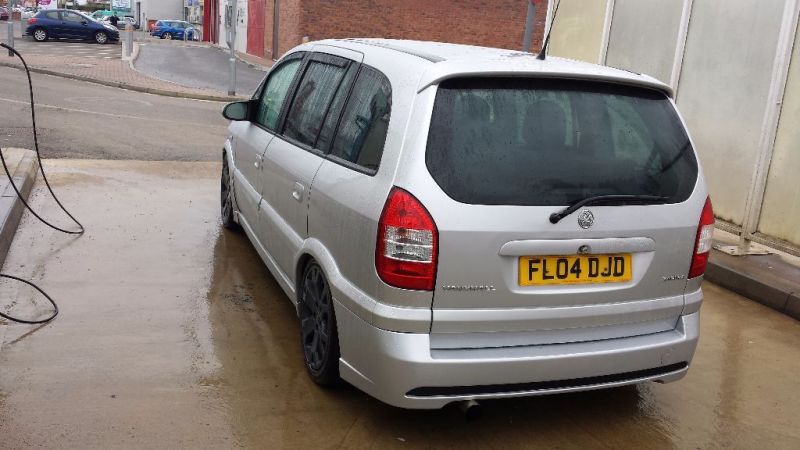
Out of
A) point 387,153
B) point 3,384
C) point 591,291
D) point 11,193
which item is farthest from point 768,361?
point 11,193

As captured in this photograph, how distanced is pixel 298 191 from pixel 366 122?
2.31 feet

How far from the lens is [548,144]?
10.9 feet

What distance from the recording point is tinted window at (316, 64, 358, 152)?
4.01 meters

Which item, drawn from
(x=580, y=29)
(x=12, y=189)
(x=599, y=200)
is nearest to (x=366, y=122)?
(x=599, y=200)

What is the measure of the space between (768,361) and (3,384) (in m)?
4.34

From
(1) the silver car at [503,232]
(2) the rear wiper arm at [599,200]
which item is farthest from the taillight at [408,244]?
(2) the rear wiper arm at [599,200]

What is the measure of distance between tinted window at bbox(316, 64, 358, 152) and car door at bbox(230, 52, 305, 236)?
923mm

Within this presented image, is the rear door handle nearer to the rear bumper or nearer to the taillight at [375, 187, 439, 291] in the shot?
the rear bumper

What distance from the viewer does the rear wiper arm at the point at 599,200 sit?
321 centimetres

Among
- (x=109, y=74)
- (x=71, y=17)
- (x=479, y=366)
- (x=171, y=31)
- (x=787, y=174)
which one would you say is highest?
(x=787, y=174)

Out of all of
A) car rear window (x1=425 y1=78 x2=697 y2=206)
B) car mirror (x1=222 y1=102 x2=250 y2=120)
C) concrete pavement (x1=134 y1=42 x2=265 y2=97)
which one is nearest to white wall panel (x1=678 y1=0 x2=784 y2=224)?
car rear window (x1=425 y1=78 x2=697 y2=206)

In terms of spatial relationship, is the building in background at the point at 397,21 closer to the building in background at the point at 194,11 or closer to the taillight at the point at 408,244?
the taillight at the point at 408,244

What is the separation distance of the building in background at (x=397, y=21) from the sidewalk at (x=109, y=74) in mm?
7801

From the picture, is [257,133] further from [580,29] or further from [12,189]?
[580,29]
